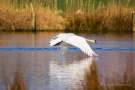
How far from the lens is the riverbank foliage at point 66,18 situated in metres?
35.3

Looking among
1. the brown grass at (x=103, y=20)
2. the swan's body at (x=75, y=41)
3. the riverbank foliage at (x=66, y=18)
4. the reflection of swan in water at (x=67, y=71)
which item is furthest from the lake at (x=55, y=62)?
the brown grass at (x=103, y=20)

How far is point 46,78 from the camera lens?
47.7ft

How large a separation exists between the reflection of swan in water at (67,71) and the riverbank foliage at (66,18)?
16.1 metres

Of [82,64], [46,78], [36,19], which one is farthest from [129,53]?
[36,19]

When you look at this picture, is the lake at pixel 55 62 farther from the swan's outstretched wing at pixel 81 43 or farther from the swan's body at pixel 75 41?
the swan's body at pixel 75 41

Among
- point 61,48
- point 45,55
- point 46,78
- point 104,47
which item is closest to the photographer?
point 46,78

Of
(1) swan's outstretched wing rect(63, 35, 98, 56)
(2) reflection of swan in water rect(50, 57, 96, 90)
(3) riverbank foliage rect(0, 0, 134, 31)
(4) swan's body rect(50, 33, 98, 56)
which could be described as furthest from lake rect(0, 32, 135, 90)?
(3) riverbank foliage rect(0, 0, 134, 31)

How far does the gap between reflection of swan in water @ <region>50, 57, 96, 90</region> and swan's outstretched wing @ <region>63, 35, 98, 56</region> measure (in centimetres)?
43

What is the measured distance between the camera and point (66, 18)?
119 feet

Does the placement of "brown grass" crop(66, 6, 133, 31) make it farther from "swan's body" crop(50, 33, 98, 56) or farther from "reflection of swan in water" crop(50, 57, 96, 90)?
"reflection of swan in water" crop(50, 57, 96, 90)

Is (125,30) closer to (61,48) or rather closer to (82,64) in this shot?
(61,48)

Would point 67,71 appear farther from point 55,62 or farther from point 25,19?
point 25,19

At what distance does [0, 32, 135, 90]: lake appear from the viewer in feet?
45.0

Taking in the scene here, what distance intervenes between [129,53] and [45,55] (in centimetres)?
331
